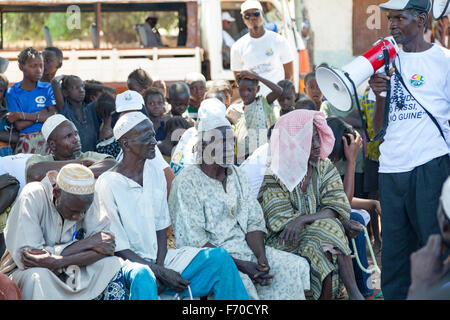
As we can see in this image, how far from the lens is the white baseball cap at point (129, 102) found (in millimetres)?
6191

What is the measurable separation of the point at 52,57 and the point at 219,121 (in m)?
3.16

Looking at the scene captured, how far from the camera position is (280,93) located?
7.30m

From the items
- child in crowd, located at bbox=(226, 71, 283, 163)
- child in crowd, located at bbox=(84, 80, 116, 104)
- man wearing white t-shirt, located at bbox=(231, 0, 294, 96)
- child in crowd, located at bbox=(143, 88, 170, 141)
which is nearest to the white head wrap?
child in crowd, located at bbox=(226, 71, 283, 163)

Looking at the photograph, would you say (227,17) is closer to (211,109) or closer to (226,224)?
(211,109)

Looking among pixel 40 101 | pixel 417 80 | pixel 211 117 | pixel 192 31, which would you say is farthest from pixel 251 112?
pixel 192 31

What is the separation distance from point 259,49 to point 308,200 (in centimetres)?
326

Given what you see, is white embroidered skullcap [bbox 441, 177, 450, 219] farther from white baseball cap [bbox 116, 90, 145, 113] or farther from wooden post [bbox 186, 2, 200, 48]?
wooden post [bbox 186, 2, 200, 48]

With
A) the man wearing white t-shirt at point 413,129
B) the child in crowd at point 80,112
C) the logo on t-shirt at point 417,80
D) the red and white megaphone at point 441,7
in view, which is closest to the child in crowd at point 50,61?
the child in crowd at point 80,112

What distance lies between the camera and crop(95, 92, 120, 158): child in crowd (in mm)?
6312

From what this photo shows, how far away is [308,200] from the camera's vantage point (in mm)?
5262

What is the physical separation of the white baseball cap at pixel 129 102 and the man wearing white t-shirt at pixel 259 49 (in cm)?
209

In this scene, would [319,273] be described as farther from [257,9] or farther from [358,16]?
[358,16]

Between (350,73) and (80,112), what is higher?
(350,73)

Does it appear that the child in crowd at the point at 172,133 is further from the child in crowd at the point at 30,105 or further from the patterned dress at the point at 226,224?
the patterned dress at the point at 226,224
